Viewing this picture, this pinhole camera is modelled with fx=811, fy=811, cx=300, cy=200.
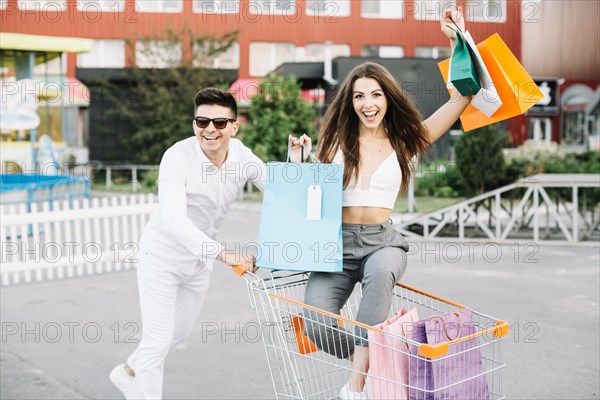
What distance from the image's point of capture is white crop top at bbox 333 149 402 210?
385cm

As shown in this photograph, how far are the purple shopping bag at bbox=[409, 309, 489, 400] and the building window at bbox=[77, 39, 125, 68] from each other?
36.8 metres

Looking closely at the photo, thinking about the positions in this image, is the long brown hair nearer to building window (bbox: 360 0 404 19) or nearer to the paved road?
the paved road

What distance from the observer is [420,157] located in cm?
425

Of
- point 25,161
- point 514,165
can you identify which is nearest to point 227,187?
point 25,161

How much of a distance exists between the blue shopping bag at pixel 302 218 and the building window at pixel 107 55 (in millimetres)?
36016

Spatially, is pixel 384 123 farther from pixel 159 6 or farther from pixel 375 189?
pixel 159 6

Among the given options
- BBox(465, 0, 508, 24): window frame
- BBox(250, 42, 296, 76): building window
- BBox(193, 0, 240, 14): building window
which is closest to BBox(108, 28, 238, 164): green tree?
BBox(193, 0, 240, 14): building window

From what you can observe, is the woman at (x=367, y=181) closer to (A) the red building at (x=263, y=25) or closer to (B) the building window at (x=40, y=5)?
(A) the red building at (x=263, y=25)

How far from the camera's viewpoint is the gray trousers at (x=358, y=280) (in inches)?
141

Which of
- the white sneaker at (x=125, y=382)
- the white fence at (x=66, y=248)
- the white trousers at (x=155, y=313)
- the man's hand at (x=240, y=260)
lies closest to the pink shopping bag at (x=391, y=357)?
the man's hand at (x=240, y=260)

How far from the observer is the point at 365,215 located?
12.6ft

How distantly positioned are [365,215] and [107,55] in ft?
119

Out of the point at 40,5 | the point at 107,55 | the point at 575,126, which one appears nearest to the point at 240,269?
the point at 107,55

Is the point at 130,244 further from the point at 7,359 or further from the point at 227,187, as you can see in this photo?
the point at 227,187
